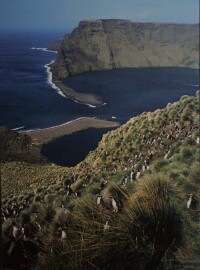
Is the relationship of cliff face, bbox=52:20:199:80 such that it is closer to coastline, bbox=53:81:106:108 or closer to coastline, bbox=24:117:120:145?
coastline, bbox=53:81:106:108

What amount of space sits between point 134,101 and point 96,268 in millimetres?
5259

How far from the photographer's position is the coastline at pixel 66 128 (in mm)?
6155

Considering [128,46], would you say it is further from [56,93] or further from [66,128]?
[66,128]

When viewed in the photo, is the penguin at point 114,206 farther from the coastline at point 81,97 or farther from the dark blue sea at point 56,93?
the coastline at point 81,97

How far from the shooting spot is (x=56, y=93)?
761cm

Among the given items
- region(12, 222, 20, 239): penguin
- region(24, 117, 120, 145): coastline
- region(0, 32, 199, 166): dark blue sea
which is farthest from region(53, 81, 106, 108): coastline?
region(12, 222, 20, 239): penguin

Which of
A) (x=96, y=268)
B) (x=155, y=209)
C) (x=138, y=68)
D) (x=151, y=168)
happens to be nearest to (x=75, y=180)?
(x=151, y=168)

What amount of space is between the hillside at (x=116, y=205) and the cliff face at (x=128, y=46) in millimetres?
2242

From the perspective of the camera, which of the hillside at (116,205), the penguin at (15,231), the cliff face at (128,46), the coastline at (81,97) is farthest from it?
the cliff face at (128,46)

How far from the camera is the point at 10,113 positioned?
5.80 meters

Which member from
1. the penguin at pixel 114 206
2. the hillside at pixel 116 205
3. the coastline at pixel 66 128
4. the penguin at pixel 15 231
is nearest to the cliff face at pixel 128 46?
the coastline at pixel 66 128

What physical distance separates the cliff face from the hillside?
224 centimetres

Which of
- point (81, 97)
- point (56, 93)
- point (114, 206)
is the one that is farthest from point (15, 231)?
point (81, 97)

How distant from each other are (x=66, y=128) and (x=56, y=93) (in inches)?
41.2
